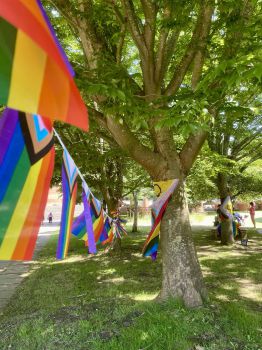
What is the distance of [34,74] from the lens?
143 centimetres

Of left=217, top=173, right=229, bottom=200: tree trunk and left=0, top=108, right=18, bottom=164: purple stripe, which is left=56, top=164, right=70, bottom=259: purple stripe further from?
left=217, top=173, right=229, bottom=200: tree trunk

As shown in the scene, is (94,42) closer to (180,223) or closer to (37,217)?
(180,223)

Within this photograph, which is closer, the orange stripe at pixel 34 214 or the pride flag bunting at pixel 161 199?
the orange stripe at pixel 34 214

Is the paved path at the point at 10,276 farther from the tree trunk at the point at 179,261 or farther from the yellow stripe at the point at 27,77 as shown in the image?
the yellow stripe at the point at 27,77

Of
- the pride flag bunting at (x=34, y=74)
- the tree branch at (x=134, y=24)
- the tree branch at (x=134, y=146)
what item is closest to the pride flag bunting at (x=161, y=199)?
the tree branch at (x=134, y=146)

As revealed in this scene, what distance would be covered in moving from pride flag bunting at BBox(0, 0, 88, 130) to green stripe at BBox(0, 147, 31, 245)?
53.2 inches

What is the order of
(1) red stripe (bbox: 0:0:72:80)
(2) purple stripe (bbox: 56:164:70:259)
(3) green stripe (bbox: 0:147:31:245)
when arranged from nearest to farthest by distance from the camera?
(1) red stripe (bbox: 0:0:72:80), (3) green stripe (bbox: 0:147:31:245), (2) purple stripe (bbox: 56:164:70:259)

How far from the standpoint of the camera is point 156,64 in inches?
265

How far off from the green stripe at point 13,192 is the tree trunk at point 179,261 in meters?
4.16

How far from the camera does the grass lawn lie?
502 centimetres

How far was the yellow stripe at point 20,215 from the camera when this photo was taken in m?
2.86

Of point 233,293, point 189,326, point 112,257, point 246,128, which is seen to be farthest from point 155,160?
point 246,128

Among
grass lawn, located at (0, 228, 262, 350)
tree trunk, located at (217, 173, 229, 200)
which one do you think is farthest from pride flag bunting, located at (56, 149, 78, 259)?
tree trunk, located at (217, 173, 229, 200)

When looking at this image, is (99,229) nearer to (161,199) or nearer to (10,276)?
(161,199)
